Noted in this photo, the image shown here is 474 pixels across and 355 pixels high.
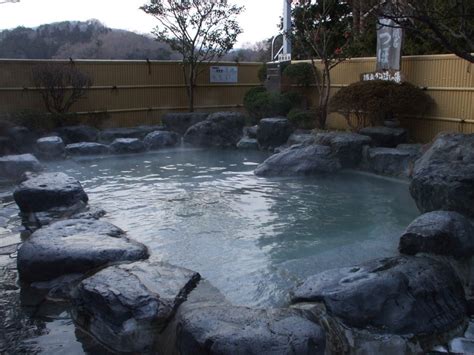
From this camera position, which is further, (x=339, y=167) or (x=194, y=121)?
(x=194, y=121)

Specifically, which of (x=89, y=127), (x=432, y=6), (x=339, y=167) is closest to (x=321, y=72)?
(x=339, y=167)

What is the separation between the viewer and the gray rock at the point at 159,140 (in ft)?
40.4

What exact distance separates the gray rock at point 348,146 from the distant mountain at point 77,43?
18.2m

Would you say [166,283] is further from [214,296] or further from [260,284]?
[260,284]

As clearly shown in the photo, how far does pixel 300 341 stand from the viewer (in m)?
2.79

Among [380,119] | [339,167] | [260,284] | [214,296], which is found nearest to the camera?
[214,296]

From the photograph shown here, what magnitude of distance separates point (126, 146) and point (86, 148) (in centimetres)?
92

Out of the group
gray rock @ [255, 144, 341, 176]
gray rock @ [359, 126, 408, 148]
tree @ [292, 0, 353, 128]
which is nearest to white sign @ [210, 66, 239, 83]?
tree @ [292, 0, 353, 128]

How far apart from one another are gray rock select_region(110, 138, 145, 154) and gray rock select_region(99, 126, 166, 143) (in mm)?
816

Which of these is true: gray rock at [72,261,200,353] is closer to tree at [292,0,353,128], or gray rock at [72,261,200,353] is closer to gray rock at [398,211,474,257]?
gray rock at [398,211,474,257]

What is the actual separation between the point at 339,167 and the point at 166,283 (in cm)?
602

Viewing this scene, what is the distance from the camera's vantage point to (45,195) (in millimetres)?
6180

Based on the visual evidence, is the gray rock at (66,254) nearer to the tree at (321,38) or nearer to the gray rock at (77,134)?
the gray rock at (77,134)

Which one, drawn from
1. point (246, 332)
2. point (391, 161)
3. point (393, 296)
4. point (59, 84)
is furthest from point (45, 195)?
point (59, 84)
